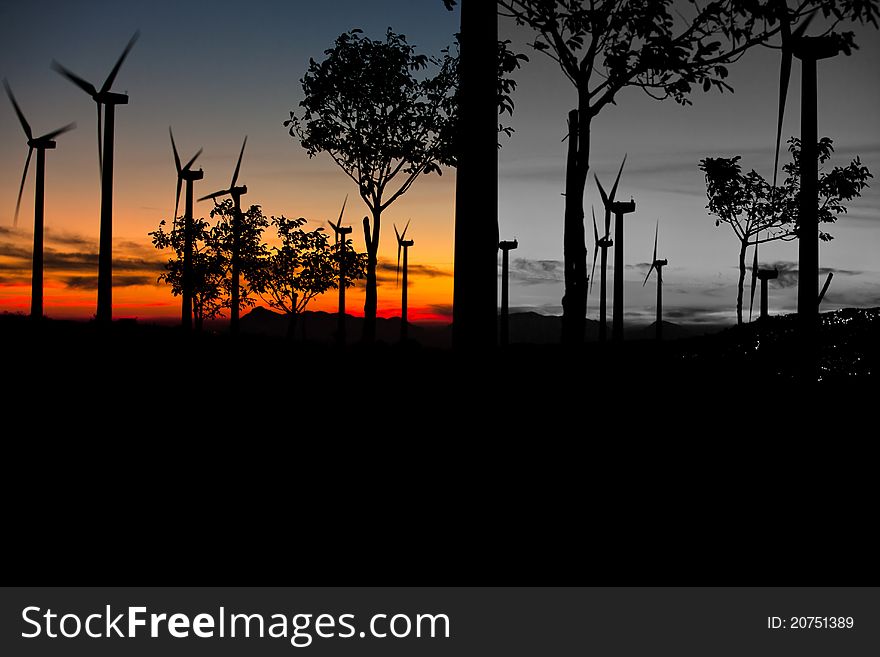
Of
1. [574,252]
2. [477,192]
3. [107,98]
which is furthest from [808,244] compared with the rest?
[107,98]

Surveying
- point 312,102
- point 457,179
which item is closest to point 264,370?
point 457,179

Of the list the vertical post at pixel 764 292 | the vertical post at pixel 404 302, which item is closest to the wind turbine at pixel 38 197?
the vertical post at pixel 404 302

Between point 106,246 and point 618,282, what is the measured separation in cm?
2635

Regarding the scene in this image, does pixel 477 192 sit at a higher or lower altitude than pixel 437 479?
higher

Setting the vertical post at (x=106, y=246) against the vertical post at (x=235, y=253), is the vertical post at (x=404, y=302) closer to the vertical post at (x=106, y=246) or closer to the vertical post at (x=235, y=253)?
the vertical post at (x=235, y=253)

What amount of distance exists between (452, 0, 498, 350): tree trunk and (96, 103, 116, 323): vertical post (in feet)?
78.3

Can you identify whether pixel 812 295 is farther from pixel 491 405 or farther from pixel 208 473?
pixel 208 473

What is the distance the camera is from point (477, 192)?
534 inches

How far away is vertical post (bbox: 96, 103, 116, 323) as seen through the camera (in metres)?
33.7

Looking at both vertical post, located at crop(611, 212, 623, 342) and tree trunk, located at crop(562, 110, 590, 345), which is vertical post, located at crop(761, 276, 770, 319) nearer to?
vertical post, located at crop(611, 212, 623, 342)

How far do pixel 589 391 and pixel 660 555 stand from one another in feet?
35.0

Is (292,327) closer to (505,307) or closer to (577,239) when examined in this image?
(505,307)

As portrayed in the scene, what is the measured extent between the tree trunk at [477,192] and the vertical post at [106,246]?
23.9 m

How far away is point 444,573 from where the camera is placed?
8.27 meters
